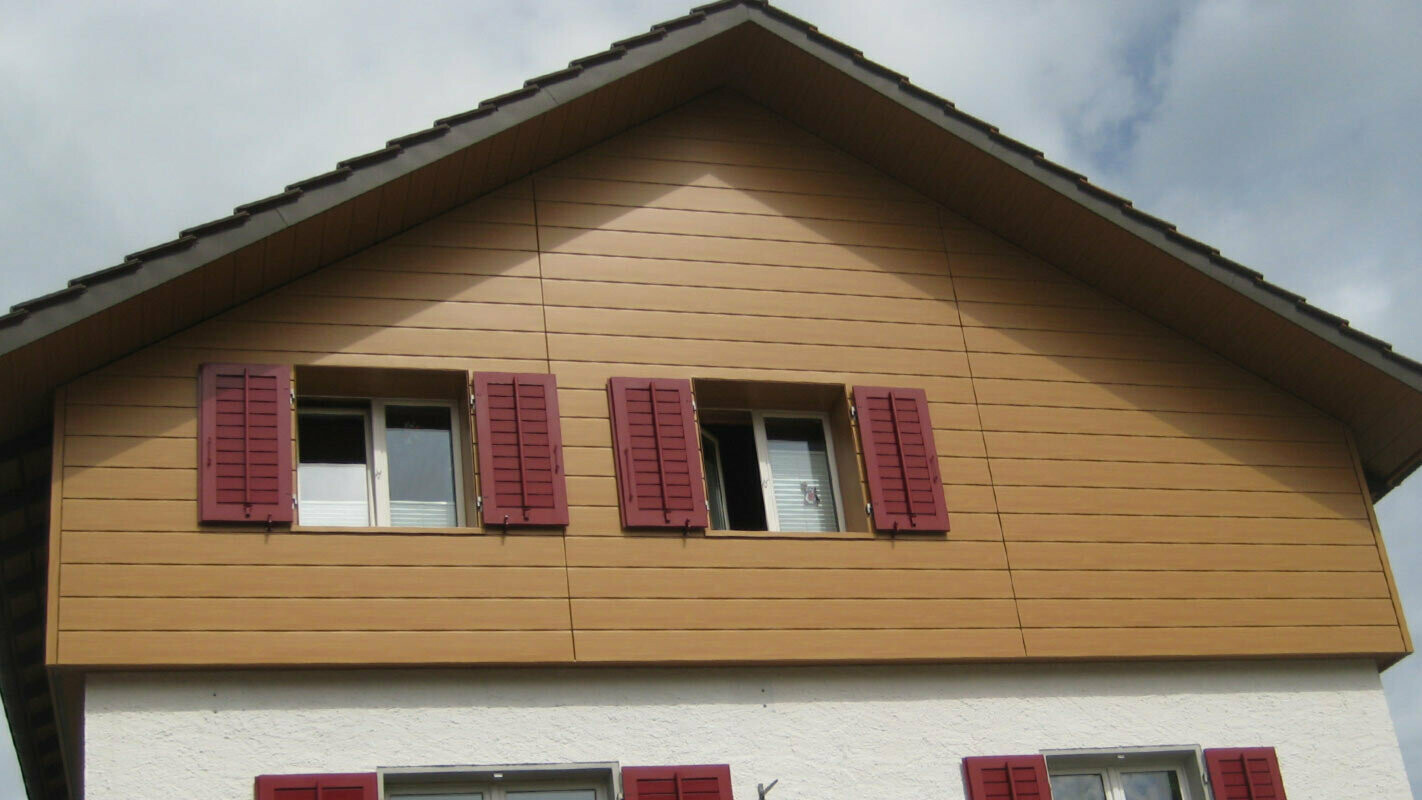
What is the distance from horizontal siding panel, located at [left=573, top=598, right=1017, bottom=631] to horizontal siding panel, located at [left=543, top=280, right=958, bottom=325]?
232 cm

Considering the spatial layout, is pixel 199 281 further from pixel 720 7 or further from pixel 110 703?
pixel 720 7

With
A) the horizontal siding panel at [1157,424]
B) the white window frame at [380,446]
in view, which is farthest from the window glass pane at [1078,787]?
the white window frame at [380,446]

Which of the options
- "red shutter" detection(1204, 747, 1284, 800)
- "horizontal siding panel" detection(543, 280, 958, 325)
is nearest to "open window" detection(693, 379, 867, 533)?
"horizontal siding panel" detection(543, 280, 958, 325)

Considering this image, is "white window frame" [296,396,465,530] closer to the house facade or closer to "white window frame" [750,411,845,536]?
the house facade

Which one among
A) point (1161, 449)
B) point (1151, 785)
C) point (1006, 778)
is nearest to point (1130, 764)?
point (1151, 785)

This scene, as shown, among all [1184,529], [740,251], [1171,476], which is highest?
[740,251]

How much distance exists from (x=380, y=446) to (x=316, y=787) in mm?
2546

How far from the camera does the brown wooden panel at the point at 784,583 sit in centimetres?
1173

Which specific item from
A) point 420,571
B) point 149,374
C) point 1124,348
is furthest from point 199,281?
point 1124,348

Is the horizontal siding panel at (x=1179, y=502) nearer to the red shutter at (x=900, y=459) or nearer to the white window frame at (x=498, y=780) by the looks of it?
the red shutter at (x=900, y=459)

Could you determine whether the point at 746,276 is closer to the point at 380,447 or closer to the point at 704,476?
the point at 704,476

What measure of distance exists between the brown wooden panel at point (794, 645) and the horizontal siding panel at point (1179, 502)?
43.2 inches

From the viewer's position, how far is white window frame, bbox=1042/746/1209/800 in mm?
12125

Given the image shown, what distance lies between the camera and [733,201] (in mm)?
13820
